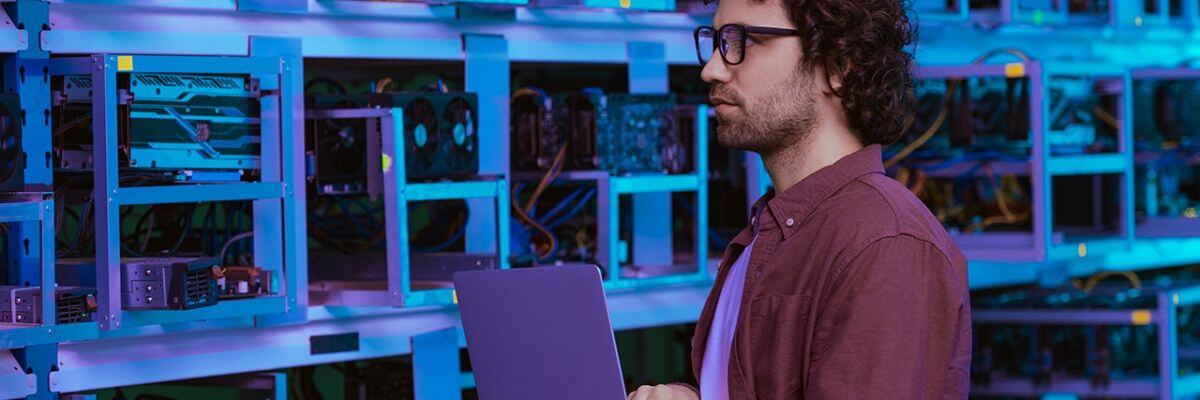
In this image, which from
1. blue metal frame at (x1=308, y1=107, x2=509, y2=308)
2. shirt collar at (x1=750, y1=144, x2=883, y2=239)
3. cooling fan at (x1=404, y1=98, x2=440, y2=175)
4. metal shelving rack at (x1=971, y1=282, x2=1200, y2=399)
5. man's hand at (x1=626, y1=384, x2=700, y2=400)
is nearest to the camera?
shirt collar at (x1=750, y1=144, x2=883, y2=239)

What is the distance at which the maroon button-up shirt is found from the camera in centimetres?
229

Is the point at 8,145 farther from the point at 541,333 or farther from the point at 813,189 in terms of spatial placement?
the point at 813,189

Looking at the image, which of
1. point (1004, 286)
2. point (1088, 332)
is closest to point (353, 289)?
point (1088, 332)

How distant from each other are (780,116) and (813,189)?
125 mm

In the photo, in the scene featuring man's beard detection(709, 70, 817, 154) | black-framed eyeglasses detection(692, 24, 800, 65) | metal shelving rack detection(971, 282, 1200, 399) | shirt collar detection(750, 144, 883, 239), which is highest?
black-framed eyeglasses detection(692, 24, 800, 65)

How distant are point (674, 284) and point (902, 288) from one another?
221 cm

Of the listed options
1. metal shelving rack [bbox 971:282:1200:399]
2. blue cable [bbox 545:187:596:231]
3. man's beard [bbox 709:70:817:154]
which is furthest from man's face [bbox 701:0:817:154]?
metal shelving rack [bbox 971:282:1200:399]

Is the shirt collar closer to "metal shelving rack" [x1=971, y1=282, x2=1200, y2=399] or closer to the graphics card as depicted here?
the graphics card

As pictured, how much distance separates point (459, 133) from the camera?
4055 mm

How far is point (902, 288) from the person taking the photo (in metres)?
2.30

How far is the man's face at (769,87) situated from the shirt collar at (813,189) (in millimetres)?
78

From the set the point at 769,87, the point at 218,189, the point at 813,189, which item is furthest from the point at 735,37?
the point at 218,189

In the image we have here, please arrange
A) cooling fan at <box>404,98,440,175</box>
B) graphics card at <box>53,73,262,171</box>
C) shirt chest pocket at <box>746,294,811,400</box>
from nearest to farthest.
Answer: shirt chest pocket at <box>746,294,811,400</box> < graphics card at <box>53,73,262,171</box> < cooling fan at <box>404,98,440,175</box>

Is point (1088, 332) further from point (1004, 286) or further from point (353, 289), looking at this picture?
point (353, 289)
